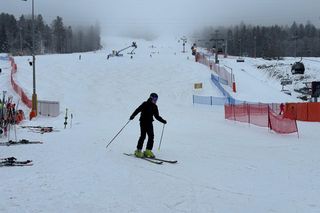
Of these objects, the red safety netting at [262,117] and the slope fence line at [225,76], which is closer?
the red safety netting at [262,117]

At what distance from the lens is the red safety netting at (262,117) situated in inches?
755

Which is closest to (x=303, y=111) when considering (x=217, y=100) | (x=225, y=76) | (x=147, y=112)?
(x=217, y=100)

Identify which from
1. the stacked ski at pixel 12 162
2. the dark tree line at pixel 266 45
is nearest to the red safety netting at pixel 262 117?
the stacked ski at pixel 12 162

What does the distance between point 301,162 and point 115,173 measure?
491 cm

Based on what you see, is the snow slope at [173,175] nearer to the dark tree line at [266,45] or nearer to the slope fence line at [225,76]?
the slope fence line at [225,76]

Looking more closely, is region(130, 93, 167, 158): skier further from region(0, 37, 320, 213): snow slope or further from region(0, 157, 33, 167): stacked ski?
region(0, 157, 33, 167): stacked ski

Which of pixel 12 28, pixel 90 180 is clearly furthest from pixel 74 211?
pixel 12 28

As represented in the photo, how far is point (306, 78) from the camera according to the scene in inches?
2970

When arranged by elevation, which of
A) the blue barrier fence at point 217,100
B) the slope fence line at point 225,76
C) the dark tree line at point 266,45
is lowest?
the blue barrier fence at point 217,100

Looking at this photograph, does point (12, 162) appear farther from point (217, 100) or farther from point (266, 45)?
point (266, 45)

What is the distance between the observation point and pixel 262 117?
23.9 metres

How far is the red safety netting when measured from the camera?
19.2 m

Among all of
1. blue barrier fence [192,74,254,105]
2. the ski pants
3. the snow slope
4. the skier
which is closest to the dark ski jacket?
the skier

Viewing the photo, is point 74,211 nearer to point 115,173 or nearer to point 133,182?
point 133,182
